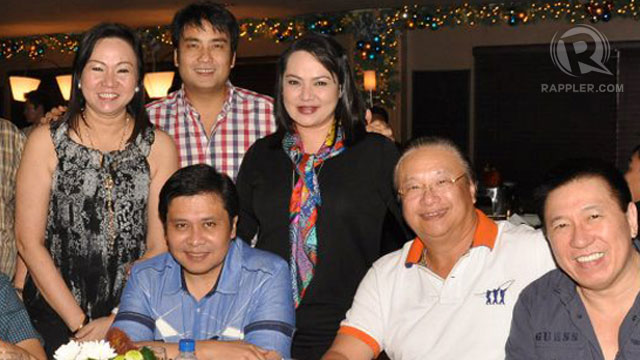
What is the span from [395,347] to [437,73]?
9.05 m

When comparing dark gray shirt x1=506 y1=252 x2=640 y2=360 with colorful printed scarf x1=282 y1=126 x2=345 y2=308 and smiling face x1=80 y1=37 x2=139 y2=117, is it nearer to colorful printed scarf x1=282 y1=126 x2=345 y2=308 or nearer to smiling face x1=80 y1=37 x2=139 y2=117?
colorful printed scarf x1=282 y1=126 x2=345 y2=308

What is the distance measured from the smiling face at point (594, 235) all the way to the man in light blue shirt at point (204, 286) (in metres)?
0.94

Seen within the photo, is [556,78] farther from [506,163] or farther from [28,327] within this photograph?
[28,327]

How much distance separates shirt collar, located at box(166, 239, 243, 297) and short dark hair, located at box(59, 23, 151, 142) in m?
0.60

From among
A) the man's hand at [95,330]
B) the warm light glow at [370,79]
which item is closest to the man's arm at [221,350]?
the man's hand at [95,330]

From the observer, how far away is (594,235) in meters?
2.12

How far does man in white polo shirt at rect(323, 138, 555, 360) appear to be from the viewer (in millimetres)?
2418

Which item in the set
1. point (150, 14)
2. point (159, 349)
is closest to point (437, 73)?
point (150, 14)

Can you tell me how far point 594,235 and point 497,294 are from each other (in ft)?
1.28

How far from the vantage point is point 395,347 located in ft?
8.45

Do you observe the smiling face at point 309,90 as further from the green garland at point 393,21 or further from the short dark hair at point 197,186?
the green garland at point 393,21

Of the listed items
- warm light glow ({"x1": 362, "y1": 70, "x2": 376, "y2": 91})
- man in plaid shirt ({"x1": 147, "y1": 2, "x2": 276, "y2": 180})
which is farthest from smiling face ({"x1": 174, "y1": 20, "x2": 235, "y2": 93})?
warm light glow ({"x1": 362, "y1": 70, "x2": 376, "y2": 91})

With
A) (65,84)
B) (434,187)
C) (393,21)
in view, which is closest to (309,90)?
(434,187)

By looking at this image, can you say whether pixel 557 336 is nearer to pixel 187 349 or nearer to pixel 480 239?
pixel 480 239
